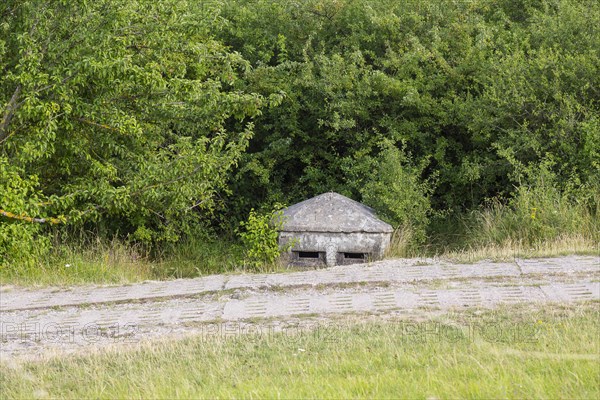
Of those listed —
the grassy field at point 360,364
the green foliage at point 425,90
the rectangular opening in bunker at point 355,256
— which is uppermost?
the green foliage at point 425,90

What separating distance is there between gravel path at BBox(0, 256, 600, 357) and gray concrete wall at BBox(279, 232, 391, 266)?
2.10 m

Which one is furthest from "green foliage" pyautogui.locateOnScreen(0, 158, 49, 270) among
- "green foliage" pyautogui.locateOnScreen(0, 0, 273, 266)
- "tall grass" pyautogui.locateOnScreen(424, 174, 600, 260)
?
"tall grass" pyautogui.locateOnScreen(424, 174, 600, 260)

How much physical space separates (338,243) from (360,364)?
20.7 ft

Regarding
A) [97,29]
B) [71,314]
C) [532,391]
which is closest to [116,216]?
[97,29]

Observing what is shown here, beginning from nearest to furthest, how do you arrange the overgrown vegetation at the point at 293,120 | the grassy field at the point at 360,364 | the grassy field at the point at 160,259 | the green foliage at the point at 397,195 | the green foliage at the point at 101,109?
the grassy field at the point at 360,364, the grassy field at the point at 160,259, the green foliage at the point at 101,109, the overgrown vegetation at the point at 293,120, the green foliage at the point at 397,195

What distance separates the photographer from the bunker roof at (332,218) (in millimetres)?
12219

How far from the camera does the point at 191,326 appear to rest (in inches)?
297

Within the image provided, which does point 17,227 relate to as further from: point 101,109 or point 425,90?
point 425,90

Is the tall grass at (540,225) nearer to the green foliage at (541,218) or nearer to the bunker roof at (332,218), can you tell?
the green foliage at (541,218)

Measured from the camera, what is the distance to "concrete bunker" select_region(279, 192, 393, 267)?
12.2 m

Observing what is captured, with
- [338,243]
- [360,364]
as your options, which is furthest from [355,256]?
[360,364]

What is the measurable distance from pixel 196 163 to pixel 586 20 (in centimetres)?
702

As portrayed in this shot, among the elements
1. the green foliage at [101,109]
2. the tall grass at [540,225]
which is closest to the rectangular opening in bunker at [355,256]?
the tall grass at [540,225]

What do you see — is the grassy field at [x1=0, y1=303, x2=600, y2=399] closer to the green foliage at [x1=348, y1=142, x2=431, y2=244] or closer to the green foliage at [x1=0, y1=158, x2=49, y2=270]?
the green foliage at [x1=0, y1=158, x2=49, y2=270]
